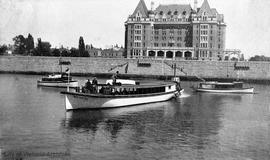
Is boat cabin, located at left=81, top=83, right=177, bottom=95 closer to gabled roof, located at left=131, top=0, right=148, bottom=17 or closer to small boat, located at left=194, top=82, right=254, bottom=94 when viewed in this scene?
small boat, located at left=194, top=82, right=254, bottom=94

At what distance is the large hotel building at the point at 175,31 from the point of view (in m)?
117

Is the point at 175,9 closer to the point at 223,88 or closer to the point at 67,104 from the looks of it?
the point at 223,88

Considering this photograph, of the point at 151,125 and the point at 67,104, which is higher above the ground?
the point at 67,104

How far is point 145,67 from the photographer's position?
9512 cm

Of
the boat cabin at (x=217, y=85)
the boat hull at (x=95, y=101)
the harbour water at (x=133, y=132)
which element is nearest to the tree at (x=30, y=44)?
the boat cabin at (x=217, y=85)

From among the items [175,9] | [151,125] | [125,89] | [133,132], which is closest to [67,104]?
[125,89]

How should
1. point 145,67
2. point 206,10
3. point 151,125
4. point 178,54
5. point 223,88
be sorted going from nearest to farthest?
point 151,125
point 223,88
point 145,67
point 206,10
point 178,54

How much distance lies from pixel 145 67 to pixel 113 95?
5636cm

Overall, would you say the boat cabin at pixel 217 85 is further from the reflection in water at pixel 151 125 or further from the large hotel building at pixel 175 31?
the large hotel building at pixel 175 31

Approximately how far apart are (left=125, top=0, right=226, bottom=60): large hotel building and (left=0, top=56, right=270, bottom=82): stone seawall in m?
22.9

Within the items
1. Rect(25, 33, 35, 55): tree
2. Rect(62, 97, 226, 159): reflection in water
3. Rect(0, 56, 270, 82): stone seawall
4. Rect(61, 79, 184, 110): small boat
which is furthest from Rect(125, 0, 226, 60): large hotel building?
Rect(62, 97, 226, 159): reflection in water

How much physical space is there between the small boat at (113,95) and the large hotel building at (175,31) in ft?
238

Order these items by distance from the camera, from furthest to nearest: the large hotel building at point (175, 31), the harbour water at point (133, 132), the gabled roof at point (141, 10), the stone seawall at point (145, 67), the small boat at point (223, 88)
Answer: the gabled roof at point (141, 10), the large hotel building at point (175, 31), the stone seawall at point (145, 67), the small boat at point (223, 88), the harbour water at point (133, 132)

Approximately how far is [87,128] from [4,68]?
263ft
